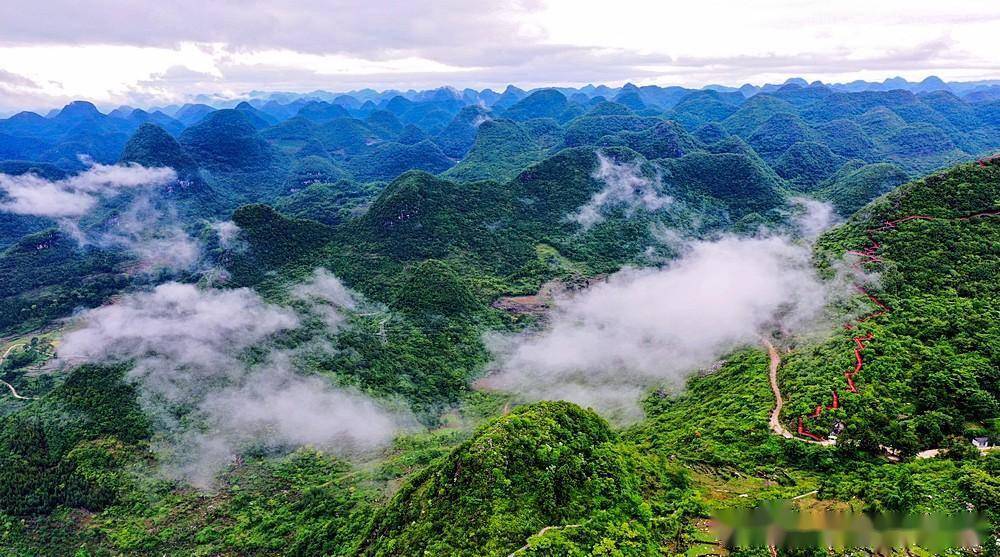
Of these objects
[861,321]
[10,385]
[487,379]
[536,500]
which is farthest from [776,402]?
[10,385]

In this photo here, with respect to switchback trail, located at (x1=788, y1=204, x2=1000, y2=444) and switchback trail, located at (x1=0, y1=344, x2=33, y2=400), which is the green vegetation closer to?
switchback trail, located at (x1=788, y1=204, x2=1000, y2=444)

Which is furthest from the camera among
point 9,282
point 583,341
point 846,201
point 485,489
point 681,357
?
point 846,201

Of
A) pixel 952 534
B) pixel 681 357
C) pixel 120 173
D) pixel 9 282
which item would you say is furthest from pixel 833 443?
pixel 120 173

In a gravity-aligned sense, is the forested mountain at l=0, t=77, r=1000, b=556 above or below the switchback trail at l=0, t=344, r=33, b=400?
above

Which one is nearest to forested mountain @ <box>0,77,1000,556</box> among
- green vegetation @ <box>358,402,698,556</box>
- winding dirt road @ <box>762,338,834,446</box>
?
green vegetation @ <box>358,402,698,556</box>

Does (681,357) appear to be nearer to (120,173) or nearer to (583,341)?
(583,341)

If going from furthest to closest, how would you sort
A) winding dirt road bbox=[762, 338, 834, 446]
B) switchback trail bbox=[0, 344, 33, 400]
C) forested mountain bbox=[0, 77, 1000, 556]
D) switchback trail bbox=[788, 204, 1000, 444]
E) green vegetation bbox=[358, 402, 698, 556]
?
switchback trail bbox=[0, 344, 33, 400] < switchback trail bbox=[788, 204, 1000, 444] < winding dirt road bbox=[762, 338, 834, 446] < forested mountain bbox=[0, 77, 1000, 556] < green vegetation bbox=[358, 402, 698, 556]

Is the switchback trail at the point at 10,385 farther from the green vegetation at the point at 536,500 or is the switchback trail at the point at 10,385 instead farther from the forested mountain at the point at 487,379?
the green vegetation at the point at 536,500

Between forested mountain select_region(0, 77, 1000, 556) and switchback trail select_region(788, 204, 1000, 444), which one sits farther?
switchback trail select_region(788, 204, 1000, 444)

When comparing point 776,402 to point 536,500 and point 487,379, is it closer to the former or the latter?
point 536,500
